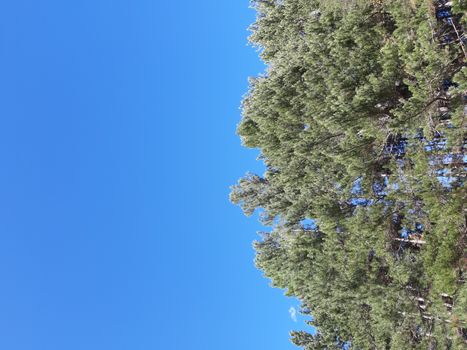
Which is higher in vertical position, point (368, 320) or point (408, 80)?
point (408, 80)

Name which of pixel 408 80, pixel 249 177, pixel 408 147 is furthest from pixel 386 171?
pixel 249 177

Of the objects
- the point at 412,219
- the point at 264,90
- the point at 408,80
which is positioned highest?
the point at 264,90

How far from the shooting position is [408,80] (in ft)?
56.2

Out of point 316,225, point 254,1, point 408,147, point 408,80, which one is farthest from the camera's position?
point 254,1

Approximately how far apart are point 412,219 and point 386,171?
2.67 meters

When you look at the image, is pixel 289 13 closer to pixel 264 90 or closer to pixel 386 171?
pixel 264 90

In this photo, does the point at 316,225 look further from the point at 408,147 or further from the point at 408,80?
the point at 408,80

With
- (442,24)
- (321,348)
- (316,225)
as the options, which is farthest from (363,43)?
(321,348)

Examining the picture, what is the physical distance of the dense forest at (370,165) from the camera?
55.4ft

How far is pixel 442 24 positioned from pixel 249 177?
47.7ft

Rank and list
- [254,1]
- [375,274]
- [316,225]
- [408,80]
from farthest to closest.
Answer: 1. [254,1]
2. [316,225]
3. [375,274]
4. [408,80]

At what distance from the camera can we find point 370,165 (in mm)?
19922

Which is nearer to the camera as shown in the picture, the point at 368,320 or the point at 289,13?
the point at 368,320

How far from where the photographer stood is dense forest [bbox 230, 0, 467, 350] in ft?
55.4
